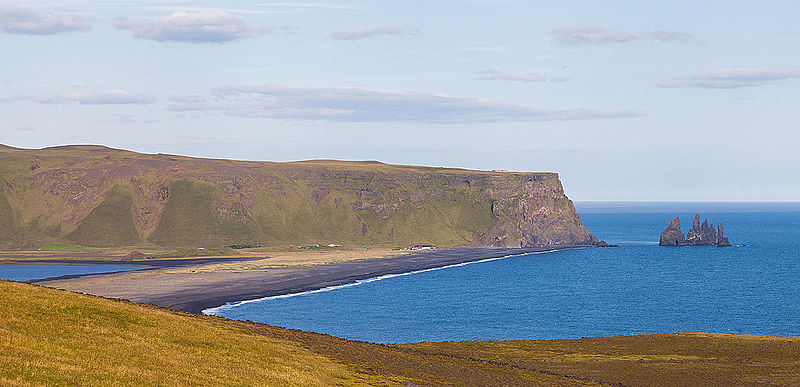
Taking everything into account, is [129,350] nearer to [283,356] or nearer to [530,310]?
[283,356]

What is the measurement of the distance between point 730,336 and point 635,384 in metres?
34.5

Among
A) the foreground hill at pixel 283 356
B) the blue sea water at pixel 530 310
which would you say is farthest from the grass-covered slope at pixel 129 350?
the blue sea water at pixel 530 310

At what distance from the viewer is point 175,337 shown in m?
56.3

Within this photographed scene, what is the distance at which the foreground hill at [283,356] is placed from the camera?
42469 millimetres

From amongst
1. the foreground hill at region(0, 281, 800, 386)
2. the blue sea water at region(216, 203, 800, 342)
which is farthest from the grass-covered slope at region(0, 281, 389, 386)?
the blue sea water at region(216, 203, 800, 342)

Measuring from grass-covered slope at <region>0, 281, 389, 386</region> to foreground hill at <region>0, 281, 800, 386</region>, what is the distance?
0.32ft

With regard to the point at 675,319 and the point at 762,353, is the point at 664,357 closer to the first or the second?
the point at 762,353

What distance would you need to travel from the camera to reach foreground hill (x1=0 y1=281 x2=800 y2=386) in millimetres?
42469

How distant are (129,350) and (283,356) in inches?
504

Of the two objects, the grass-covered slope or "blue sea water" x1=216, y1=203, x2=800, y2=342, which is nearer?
the grass-covered slope

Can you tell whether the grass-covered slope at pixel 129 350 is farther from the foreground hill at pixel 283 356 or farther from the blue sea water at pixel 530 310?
the blue sea water at pixel 530 310

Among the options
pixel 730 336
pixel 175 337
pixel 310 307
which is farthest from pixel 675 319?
pixel 175 337

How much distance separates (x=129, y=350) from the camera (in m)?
48.1

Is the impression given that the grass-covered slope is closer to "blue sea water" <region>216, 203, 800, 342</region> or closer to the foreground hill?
the foreground hill
